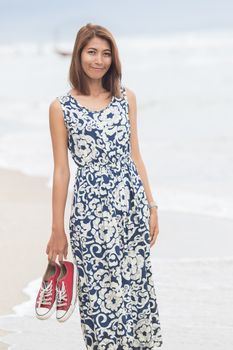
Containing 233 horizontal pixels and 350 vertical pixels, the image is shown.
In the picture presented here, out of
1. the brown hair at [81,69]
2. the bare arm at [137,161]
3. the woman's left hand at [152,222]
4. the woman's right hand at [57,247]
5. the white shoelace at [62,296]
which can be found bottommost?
the white shoelace at [62,296]

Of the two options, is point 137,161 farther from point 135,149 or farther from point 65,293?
point 65,293

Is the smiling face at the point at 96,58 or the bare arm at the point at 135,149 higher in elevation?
the smiling face at the point at 96,58

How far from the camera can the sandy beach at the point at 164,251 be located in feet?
16.3

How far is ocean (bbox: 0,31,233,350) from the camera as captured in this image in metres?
4.50

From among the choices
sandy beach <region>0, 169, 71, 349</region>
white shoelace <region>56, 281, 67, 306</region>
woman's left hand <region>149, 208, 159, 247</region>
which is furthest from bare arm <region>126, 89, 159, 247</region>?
sandy beach <region>0, 169, 71, 349</region>

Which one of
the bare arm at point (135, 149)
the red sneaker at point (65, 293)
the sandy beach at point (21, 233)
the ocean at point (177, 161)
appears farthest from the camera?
the sandy beach at point (21, 233)

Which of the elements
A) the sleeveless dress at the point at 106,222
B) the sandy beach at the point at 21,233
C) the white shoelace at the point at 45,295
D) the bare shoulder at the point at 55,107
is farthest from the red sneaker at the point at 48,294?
the sandy beach at the point at 21,233

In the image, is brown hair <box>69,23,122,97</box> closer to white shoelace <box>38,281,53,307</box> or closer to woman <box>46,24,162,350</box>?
woman <box>46,24,162,350</box>

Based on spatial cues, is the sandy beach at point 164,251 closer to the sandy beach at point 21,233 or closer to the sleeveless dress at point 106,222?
the sandy beach at point 21,233

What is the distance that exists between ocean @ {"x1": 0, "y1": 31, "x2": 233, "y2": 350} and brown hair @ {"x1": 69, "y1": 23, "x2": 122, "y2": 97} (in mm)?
1451

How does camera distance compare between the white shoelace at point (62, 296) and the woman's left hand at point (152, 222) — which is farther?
the woman's left hand at point (152, 222)

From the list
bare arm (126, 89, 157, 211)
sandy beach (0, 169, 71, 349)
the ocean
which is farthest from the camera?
sandy beach (0, 169, 71, 349)

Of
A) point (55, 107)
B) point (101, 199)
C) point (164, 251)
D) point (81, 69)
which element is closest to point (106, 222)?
point (101, 199)

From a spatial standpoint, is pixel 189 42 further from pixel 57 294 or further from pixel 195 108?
pixel 57 294
